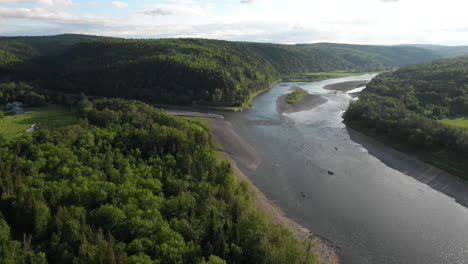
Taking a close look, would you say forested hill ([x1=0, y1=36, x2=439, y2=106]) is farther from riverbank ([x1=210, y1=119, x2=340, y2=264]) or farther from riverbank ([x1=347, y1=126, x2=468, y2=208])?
riverbank ([x1=347, y1=126, x2=468, y2=208])

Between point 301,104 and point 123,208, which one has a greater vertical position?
point 123,208

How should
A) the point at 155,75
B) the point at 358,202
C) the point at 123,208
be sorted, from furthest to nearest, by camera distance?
the point at 155,75
the point at 358,202
the point at 123,208

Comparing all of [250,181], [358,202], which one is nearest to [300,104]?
[250,181]

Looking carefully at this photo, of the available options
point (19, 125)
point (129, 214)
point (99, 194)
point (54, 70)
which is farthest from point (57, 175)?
point (54, 70)

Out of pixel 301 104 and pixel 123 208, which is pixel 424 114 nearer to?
pixel 301 104

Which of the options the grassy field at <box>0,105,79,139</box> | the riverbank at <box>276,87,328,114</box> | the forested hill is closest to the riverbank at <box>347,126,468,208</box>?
the riverbank at <box>276,87,328,114</box>

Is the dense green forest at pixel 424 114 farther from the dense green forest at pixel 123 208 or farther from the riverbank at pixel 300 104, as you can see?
the dense green forest at pixel 123 208

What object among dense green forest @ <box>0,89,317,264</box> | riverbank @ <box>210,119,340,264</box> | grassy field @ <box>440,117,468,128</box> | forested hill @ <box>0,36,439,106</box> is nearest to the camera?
dense green forest @ <box>0,89,317,264</box>
